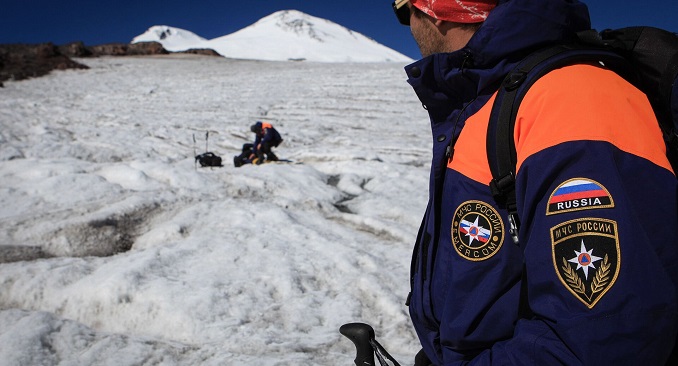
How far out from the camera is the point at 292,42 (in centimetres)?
14162

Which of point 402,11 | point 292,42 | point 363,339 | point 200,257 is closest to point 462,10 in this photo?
point 402,11

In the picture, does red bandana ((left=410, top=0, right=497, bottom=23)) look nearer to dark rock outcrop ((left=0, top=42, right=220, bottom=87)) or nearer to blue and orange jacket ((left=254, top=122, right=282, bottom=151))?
blue and orange jacket ((left=254, top=122, right=282, bottom=151))

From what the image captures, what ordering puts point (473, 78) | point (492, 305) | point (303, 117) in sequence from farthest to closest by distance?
point (303, 117), point (473, 78), point (492, 305)

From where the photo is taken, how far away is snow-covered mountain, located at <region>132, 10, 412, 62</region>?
122438mm

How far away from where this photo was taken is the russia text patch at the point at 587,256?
36.2 inches

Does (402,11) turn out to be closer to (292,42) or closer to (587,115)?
(587,115)

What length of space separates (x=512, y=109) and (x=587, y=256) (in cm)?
39

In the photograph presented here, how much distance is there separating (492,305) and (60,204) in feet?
18.7

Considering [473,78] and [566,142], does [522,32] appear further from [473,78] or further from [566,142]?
[566,142]

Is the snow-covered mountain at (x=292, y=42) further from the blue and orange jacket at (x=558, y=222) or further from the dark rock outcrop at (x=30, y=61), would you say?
the blue and orange jacket at (x=558, y=222)

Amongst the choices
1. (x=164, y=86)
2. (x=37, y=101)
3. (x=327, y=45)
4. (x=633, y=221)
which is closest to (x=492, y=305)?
(x=633, y=221)

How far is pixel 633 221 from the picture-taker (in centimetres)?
91

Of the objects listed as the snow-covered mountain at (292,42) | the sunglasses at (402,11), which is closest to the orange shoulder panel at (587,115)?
the sunglasses at (402,11)

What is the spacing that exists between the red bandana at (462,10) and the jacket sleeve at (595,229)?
46cm
